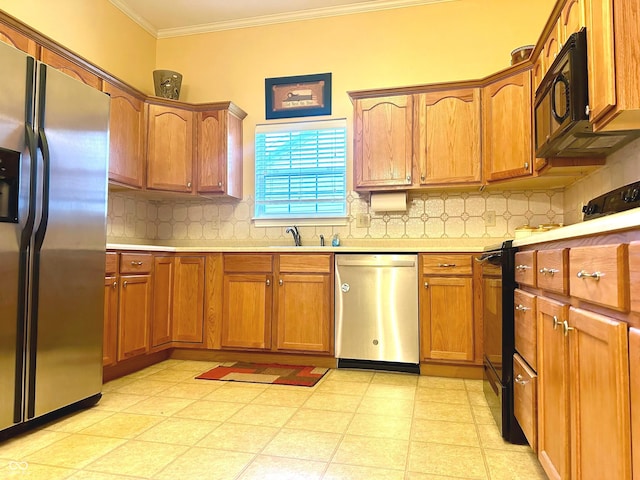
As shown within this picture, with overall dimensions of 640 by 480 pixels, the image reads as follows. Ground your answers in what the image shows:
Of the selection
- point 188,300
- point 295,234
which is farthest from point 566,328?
point 188,300

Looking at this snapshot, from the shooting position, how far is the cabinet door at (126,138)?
3240 mm

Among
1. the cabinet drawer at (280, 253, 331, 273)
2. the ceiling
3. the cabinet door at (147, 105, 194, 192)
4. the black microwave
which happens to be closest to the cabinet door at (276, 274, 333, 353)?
the cabinet drawer at (280, 253, 331, 273)

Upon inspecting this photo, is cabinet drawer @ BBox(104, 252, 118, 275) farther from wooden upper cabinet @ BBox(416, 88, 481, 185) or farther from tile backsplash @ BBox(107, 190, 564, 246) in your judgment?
wooden upper cabinet @ BBox(416, 88, 481, 185)

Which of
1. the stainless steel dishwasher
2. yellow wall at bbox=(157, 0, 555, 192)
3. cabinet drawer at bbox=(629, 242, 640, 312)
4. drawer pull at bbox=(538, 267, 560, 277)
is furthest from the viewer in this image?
yellow wall at bbox=(157, 0, 555, 192)

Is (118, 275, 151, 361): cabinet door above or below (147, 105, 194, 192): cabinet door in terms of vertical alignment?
below

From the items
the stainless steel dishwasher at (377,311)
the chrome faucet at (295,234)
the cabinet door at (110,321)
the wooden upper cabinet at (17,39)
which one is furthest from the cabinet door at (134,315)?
the wooden upper cabinet at (17,39)

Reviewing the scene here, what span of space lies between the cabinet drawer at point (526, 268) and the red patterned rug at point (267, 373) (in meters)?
1.50

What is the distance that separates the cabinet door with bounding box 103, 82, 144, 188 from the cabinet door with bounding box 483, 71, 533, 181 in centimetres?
268

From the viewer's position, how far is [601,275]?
1023 millimetres

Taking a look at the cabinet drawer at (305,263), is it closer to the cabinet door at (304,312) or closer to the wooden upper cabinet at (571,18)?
the cabinet door at (304,312)

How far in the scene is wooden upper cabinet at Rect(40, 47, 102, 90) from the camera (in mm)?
2709

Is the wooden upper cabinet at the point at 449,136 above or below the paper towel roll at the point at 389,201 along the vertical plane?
above

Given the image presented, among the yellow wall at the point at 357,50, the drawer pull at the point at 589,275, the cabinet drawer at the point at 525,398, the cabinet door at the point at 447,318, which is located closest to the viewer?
the drawer pull at the point at 589,275

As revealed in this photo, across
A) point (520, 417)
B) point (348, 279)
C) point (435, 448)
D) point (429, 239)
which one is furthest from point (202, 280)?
point (520, 417)
